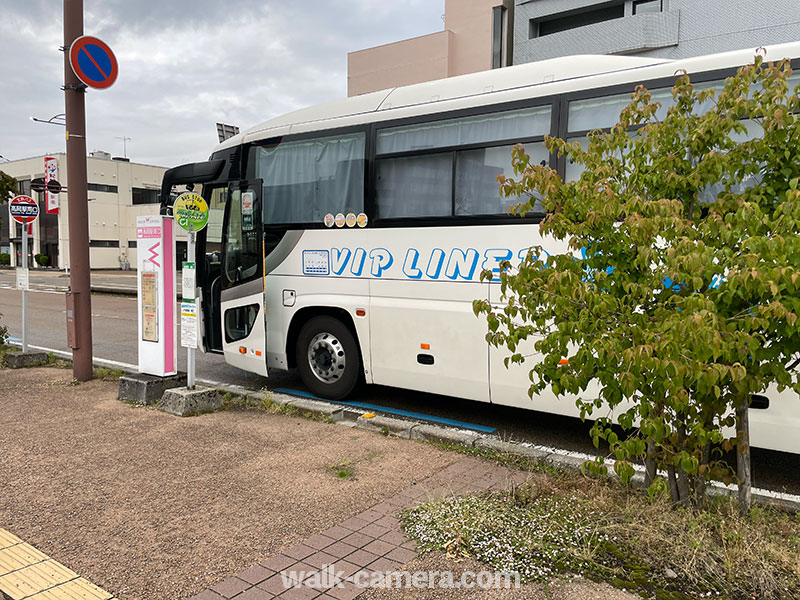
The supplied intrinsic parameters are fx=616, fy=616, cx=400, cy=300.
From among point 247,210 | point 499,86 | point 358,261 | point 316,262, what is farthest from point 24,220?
point 499,86

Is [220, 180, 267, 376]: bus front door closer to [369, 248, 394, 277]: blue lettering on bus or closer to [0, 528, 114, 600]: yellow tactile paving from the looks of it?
[369, 248, 394, 277]: blue lettering on bus

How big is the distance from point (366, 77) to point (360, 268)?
99.5 ft

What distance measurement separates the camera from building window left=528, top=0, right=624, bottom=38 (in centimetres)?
2706

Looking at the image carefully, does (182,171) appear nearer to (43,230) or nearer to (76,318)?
(76,318)

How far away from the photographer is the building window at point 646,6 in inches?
987

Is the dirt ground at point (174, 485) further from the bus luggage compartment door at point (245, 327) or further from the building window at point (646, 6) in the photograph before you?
the building window at point (646, 6)

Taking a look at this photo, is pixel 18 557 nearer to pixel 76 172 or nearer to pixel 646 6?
pixel 76 172

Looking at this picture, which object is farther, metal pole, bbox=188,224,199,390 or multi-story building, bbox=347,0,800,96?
multi-story building, bbox=347,0,800,96

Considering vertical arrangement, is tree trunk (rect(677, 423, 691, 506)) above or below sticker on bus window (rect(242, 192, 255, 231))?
below

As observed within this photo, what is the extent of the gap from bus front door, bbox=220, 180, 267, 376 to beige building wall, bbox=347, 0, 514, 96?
2530 cm

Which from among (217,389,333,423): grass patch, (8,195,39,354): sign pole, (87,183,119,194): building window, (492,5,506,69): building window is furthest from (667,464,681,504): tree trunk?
(87,183,119,194): building window

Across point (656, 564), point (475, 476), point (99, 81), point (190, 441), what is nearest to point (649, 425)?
point (656, 564)

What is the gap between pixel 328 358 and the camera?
304 inches

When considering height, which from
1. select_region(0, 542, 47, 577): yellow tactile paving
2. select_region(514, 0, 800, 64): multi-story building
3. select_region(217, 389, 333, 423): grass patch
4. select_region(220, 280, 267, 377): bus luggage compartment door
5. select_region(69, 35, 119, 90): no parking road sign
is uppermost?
select_region(514, 0, 800, 64): multi-story building
